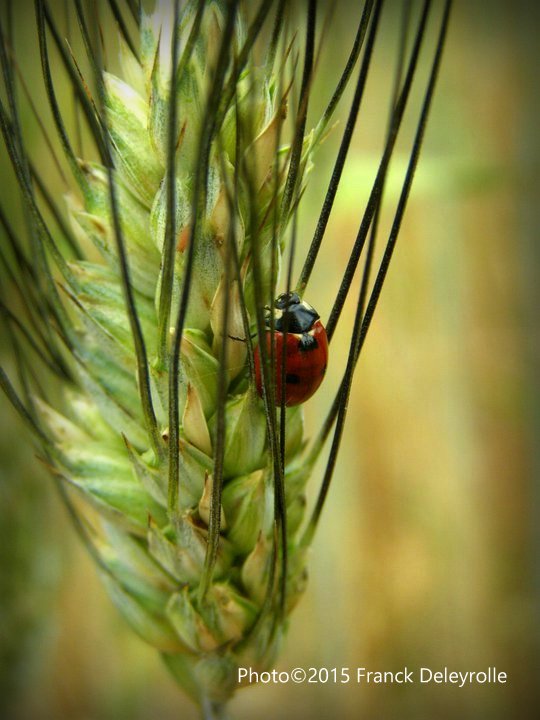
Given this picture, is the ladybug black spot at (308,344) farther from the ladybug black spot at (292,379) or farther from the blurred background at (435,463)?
the blurred background at (435,463)

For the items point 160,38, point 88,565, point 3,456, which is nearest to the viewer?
point 160,38

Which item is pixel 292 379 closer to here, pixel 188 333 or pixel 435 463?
pixel 188 333

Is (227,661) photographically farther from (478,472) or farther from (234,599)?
(478,472)

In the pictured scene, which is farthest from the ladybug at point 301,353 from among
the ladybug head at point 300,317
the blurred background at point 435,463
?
the blurred background at point 435,463

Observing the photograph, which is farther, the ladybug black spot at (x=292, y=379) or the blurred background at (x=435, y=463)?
the blurred background at (x=435, y=463)

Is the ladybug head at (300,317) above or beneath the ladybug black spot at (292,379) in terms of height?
above

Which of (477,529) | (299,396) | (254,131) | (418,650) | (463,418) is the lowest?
(418,650)

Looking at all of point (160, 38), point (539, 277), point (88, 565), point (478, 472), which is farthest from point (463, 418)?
point (160, 38)
